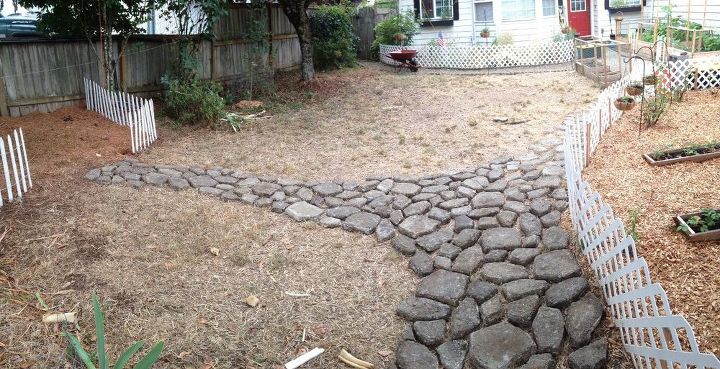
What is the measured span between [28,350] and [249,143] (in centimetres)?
556

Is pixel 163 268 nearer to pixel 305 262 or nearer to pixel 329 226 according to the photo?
pixel 305 262

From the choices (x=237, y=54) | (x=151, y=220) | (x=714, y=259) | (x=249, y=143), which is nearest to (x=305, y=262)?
(x=151, y=220)

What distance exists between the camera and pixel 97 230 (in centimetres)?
568

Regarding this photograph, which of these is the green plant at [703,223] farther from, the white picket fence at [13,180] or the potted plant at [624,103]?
the white picket fence at [13,180]

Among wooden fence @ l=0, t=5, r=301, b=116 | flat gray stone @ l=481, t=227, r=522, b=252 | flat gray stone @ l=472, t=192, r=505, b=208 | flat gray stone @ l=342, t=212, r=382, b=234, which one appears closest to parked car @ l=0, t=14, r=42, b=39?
wooden fence @ l=0, t=5, r=301, b=116

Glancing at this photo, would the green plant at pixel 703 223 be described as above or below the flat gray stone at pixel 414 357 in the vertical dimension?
above

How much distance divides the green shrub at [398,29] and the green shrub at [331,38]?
1.73m

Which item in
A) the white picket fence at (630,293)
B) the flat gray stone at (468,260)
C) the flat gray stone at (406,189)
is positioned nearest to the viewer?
the white picket fence at (630,293)

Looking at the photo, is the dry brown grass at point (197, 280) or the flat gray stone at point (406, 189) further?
the flat gray stone at point (406, 189)

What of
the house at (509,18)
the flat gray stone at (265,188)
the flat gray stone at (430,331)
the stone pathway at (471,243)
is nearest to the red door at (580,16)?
the house at (509,18)

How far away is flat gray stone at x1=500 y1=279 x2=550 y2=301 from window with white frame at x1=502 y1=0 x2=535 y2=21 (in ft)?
51.4

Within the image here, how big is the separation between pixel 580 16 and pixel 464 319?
60.2ft

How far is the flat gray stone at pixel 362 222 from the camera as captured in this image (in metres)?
5.95

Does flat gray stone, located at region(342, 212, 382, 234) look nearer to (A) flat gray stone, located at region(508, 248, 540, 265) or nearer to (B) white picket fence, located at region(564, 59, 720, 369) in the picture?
(A) flat gray stone, located at region(508, 248, 540, 265)
